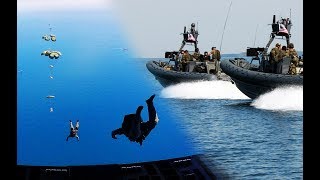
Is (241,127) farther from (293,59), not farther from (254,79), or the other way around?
(293,59)

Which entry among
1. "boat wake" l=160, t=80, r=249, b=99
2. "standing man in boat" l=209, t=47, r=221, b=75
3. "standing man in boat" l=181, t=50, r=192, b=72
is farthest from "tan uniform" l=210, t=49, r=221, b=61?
"boat wake" l=160, t=80, r=249, b=99

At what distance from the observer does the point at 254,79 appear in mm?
11195

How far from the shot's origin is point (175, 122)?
17.5ft

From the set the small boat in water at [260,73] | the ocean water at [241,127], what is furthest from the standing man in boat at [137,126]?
the small boat in water at [260,73]

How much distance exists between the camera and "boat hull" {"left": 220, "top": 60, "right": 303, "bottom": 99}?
10797 mm

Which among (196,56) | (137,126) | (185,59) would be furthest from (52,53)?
(196,56)

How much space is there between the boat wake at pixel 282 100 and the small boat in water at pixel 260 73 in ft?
0.39

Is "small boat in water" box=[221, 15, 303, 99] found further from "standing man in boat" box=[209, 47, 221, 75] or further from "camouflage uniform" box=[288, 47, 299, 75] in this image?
"standing man in boat" box=[209, 47, 221, 75]

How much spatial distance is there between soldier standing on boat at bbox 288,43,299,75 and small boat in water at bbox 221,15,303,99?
0.12 feet

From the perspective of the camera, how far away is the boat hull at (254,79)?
10.8 m

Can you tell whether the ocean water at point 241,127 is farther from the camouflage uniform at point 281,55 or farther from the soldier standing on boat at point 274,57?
the camouflage uniform at point 281,55

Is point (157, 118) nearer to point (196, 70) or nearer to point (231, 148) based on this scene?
point (231, 148)

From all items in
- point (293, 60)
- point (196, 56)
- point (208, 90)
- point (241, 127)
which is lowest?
point (241, 127)

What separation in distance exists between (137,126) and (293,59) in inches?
245
